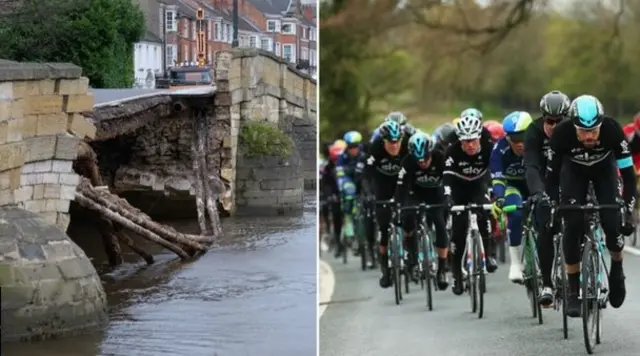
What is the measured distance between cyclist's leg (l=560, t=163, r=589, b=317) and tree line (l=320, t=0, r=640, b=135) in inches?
10.0

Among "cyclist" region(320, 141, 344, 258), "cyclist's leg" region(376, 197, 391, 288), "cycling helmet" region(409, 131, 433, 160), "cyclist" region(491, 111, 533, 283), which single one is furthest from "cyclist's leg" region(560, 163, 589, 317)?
"cyclist" region(320, 141, 344, 258)

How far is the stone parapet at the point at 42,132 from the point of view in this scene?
4340mm

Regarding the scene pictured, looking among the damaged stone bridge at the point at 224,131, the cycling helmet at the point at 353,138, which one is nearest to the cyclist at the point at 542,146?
the cycling helmet at the point at 353,138

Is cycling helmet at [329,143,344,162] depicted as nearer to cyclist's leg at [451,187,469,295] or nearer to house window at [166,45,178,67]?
cyclist's leg at [451,187,469,295]

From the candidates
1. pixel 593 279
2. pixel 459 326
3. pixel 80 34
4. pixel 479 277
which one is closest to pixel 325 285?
pixel 459 326

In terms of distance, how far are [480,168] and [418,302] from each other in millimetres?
538

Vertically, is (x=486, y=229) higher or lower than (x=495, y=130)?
lower

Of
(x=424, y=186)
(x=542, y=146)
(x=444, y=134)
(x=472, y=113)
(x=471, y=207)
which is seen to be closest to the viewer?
(x=542, y=146)

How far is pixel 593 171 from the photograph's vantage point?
181 inches

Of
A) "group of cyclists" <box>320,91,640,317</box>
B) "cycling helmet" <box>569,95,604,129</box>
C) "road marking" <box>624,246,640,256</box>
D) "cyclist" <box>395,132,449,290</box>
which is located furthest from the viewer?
"cyclist" <box>395,132,449,290</box>

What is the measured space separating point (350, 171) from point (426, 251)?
41 cm

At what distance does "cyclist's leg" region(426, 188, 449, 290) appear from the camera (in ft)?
17.5

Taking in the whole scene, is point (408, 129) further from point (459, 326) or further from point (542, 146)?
point (459, 326)

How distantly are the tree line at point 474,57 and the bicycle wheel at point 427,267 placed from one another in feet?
2.24
